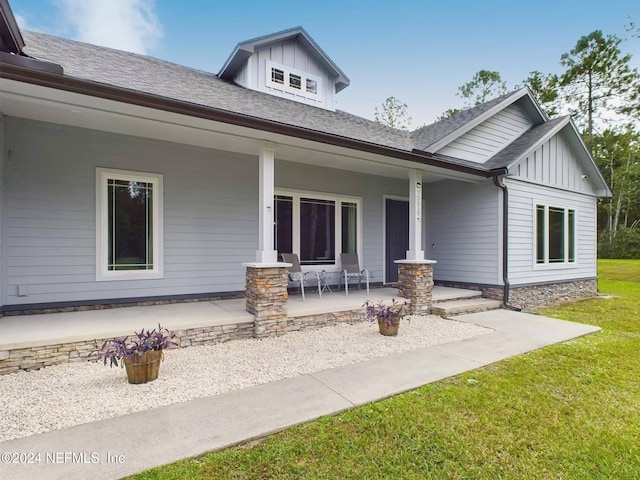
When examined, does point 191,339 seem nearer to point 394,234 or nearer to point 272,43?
point 394,234

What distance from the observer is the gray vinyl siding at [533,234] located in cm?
770

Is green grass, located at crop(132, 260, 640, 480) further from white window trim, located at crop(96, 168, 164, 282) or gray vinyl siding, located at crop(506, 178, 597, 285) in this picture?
gray vinyl siding, located at crop(506, 178, 597, 285)

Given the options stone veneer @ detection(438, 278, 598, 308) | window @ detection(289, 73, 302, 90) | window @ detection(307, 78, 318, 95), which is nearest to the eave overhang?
window @ detection(289, 73, 302, 90)

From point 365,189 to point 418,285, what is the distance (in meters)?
2.80

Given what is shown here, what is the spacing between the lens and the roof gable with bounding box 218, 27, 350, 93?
7273mm

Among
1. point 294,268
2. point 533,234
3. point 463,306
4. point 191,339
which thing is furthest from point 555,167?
point 191,339

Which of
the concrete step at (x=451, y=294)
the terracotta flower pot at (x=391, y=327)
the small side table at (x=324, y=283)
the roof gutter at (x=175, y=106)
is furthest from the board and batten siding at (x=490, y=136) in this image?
the terracotta flower pot at (x=391, y=327)

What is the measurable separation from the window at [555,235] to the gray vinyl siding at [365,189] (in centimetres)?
352

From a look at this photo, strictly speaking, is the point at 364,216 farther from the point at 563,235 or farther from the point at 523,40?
the point at 523,40

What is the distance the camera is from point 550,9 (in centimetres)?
1140

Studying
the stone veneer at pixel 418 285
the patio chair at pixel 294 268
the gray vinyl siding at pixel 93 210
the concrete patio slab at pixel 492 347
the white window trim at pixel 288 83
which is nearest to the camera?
the concrete patio slab at pixel 492 347

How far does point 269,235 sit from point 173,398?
8.40ft

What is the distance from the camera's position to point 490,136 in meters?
8.67

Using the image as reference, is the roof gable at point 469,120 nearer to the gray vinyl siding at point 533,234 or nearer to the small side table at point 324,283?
the gray vinyl siding at point 533,234
